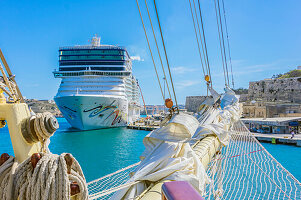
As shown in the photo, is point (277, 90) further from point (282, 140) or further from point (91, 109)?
point (91, 109)

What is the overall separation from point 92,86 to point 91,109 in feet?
10.1

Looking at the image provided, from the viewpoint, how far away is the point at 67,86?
74.3 feet

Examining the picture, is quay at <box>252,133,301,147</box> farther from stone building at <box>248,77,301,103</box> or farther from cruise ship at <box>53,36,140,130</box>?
stone building at <box>248,77,301,103</box>

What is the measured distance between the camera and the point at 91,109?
68.5ft

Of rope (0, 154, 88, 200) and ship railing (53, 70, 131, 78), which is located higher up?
ship railing (53, 70, 131, 78)

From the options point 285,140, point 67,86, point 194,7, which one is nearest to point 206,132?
point 194,7

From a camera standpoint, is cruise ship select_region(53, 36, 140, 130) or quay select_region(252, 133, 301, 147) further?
cruise ship select_region(53, 36, 140, 130)

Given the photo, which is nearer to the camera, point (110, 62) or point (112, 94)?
point (112, 94)

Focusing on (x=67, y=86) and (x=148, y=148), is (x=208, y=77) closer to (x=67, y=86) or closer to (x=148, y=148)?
(x=148, y=148)

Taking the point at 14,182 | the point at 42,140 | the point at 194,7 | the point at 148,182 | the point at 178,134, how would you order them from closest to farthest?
the point at 14,182
the point at 42,140
the point at 148,182
the point at 178,134
the point at 194,7

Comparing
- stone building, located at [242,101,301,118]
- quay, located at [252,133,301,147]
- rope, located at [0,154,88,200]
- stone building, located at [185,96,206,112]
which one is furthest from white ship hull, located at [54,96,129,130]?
rope, located at [0,154,88,200]

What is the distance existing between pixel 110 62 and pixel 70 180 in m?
25.4

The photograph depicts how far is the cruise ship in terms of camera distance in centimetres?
2073

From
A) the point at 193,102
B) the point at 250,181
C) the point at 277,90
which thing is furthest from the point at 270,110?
the point at 250,181
